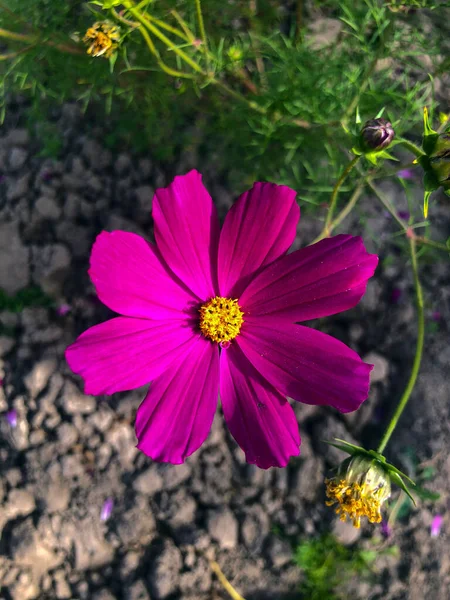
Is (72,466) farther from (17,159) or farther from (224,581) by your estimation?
(17,159)

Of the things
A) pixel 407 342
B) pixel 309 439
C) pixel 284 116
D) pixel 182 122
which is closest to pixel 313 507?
pixel 309 439

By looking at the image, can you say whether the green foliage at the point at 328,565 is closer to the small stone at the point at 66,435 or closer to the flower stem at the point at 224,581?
the flower stem at the point at 224,581

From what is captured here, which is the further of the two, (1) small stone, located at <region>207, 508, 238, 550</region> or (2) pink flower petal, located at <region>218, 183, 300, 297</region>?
(1) small stone, located at <region>207, 508, 238, 550</region>

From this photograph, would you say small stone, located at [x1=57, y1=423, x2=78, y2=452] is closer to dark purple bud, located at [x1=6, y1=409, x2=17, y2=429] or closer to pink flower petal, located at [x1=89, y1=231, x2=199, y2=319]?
dark purple bud, located at [x1=6, y1=409, x2=17, y2=429]

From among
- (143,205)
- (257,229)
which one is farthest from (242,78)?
(257,229)

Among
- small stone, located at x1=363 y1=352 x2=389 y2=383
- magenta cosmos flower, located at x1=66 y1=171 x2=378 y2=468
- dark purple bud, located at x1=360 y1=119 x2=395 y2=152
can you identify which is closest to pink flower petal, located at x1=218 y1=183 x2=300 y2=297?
magenta cosmos flower, located at x1=66 y1=171 x2=378 y2=468

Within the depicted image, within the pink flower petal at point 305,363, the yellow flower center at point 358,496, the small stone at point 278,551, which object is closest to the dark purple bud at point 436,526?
the small stone at point 278,551

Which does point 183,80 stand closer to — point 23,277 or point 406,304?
point 23,277
